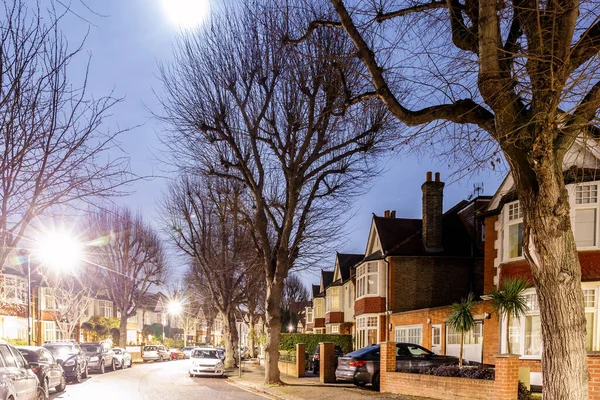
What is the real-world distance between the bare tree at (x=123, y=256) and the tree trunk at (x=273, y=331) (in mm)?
24405

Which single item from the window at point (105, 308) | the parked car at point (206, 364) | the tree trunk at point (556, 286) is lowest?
the window at point (105, 308)

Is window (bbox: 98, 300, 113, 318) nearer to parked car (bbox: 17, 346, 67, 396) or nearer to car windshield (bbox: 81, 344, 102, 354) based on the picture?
car windshield (bbox: 81, 344, 102, 354)

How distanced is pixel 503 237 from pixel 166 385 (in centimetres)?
1406

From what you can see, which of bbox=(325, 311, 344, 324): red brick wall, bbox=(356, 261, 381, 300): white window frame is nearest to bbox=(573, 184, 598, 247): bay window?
bbox=(356, 261, 381, 300): white window frame

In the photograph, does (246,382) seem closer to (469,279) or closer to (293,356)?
(293,356)

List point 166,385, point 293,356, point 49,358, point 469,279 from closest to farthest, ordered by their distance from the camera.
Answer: point 49,358 < point 166,385 < point 293,356 < point 469,279

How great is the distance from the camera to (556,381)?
22.2 ft

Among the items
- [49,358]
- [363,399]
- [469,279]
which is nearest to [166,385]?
[49,358]

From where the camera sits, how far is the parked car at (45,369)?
637 inches

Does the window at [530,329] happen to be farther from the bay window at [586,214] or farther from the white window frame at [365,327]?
the white window frame at [365,327]

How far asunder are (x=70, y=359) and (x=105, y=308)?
48.1 meters

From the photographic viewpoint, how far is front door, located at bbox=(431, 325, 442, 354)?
25081 millimetres

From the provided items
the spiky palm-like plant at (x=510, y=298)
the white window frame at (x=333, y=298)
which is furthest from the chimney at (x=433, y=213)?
the white window frame at (x=333, y=298)

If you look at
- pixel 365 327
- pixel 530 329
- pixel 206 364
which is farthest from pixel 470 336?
pixel 206 364
